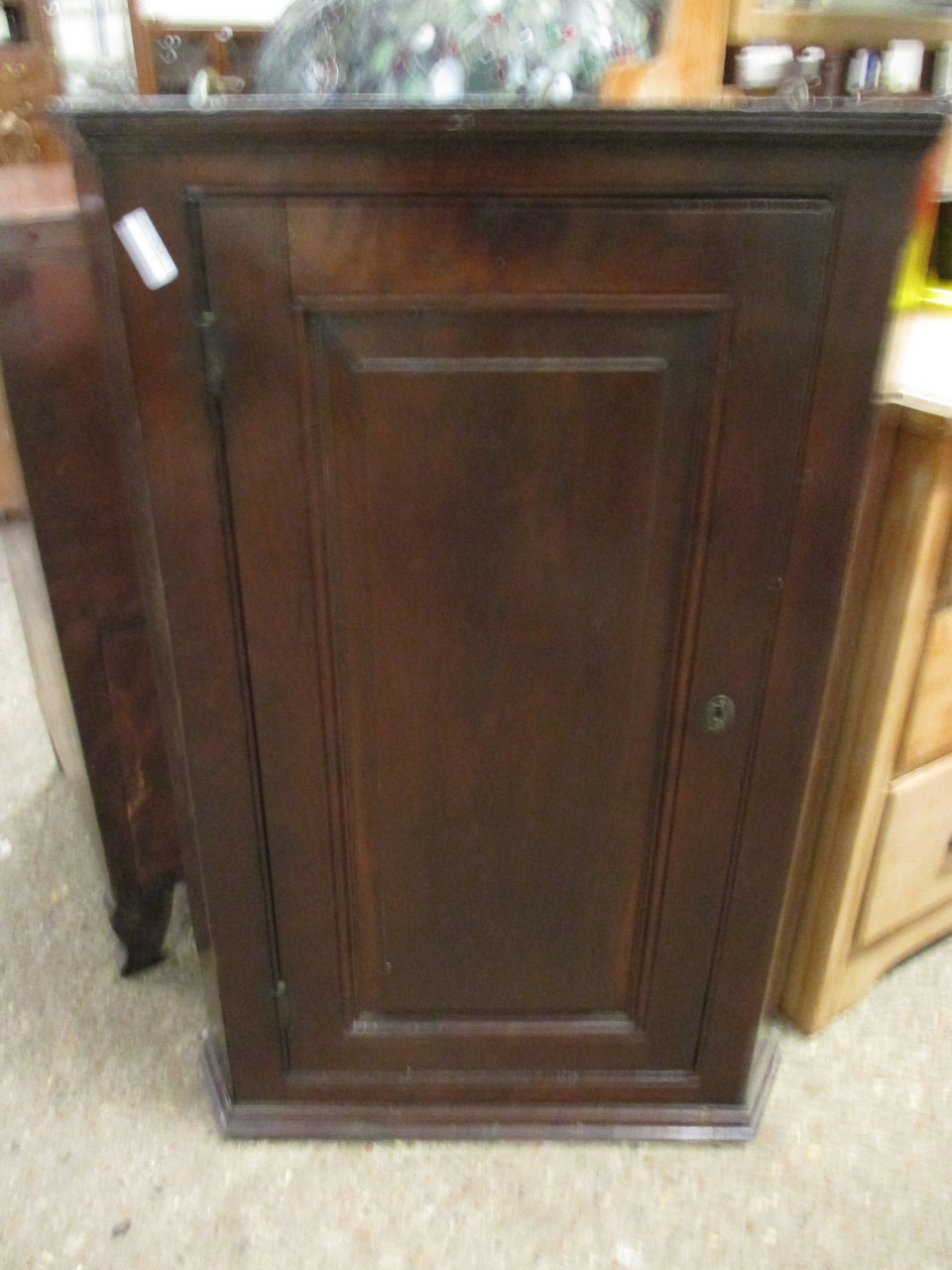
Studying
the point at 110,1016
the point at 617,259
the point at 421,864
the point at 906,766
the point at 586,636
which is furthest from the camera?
A: the point at 110,1016

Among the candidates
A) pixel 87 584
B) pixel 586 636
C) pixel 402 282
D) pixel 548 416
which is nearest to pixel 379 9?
pixel 402 282

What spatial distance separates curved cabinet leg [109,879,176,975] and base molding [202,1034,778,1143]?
283mm

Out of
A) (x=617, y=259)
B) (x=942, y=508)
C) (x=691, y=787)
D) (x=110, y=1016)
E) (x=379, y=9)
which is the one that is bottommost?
(x=110, y=1016)

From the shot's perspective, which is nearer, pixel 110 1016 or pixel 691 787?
pixel 691 787

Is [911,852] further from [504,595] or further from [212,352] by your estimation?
→ [212,352]

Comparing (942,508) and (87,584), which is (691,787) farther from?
(87,584)

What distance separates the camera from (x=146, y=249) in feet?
2.33

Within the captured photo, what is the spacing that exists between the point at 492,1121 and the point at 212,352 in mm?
906

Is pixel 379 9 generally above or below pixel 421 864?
above

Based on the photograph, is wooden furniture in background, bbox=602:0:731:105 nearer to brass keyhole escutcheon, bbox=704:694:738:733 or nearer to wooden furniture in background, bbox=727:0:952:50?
wooden furniture in background, bbox=727:0:952:50

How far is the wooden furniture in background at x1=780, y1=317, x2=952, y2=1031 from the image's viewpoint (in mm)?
952

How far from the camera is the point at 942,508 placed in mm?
963

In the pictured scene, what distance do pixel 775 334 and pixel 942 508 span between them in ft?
1.07

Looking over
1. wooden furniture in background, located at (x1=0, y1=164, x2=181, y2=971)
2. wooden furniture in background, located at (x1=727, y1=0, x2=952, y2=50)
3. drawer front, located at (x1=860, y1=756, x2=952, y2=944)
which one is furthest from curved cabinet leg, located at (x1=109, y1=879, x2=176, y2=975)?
wooden furniture in background, located at (x1=727, y1=0, x2=952, y2=50)
